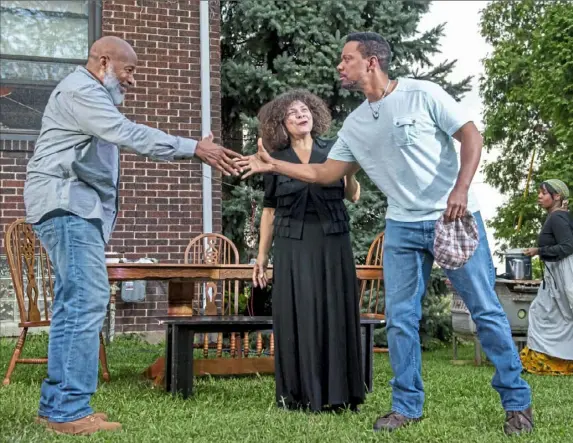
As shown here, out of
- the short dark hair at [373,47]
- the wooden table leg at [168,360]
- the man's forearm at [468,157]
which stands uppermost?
the short dark hair at [373,47]

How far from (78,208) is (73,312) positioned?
1.57 ft

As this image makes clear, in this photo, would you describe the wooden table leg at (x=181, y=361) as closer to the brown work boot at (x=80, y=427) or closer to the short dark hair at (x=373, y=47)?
the brown work boot at (x=80, y=427)

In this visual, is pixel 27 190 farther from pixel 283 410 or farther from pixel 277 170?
pixel 283 410

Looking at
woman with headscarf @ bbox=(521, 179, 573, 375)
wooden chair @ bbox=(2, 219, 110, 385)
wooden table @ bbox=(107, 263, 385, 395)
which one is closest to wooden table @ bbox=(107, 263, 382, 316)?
wooden table @ bbox=(107, 263, 385, 395)

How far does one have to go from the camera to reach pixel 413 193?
431 cm

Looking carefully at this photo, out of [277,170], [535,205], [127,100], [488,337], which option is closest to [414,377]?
[488,337]

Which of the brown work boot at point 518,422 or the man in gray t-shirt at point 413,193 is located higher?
the man in gray t-shirt at point 413,193

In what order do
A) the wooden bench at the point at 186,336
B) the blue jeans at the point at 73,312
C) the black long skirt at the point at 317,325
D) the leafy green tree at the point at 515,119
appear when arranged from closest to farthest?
the blue jeans at the point at 73,312, the black long skirt at the point at 317,325, the wooden bench at the point at 186,336, the leafy green tree at the point at 515,119

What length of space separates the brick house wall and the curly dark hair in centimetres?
463

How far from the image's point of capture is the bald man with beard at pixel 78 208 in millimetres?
4156

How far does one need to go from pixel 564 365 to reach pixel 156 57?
210 inches

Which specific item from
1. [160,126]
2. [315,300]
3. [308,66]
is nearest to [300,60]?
[308,66]

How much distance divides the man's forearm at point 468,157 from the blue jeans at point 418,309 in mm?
254

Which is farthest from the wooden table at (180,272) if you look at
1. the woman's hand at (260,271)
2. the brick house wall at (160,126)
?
the brick house wall at (160,126)
